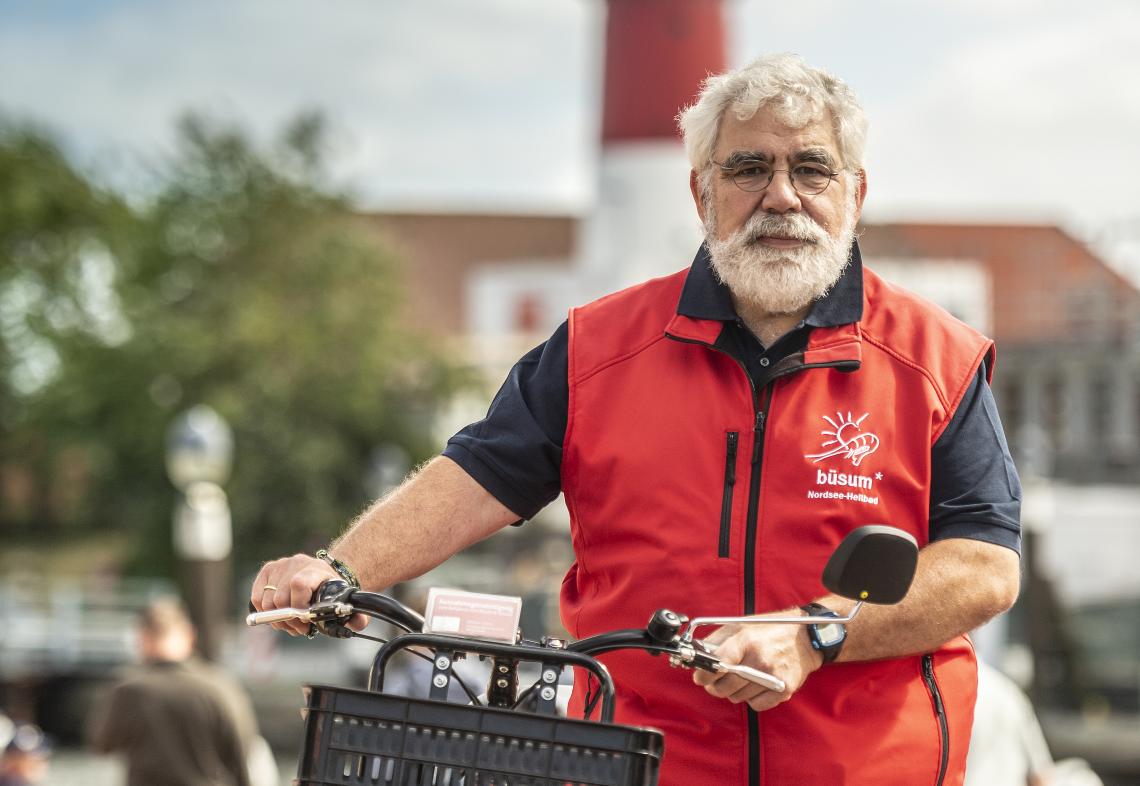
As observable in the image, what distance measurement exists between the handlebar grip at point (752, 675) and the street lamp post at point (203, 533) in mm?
15722

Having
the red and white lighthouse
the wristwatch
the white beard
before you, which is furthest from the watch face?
the red and white lighthouse

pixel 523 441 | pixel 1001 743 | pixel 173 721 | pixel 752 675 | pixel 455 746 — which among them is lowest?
pixel 173 721

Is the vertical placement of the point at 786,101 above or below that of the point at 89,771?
above

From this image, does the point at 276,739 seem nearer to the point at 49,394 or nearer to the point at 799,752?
the point at 799,752

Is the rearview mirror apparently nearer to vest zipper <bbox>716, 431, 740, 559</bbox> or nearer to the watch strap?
vest zipper <bbox>716, 431, 740, 559</bbox>

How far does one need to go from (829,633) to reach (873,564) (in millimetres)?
255

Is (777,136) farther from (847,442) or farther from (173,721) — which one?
(173,721)

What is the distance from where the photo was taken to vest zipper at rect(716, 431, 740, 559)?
287 cm

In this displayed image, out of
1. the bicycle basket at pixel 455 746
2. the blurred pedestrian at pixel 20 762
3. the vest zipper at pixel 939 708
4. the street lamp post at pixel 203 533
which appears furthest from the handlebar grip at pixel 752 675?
the street lamp post at pixel 203 533

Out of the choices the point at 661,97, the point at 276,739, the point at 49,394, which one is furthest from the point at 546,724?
the point at 49,394

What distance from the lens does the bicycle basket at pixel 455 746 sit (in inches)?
90.6

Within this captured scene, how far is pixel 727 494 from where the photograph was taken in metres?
2.89

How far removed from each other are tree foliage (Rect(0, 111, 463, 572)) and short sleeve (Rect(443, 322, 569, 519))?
33860mm

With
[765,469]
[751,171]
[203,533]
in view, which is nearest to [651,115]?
[203,533]
